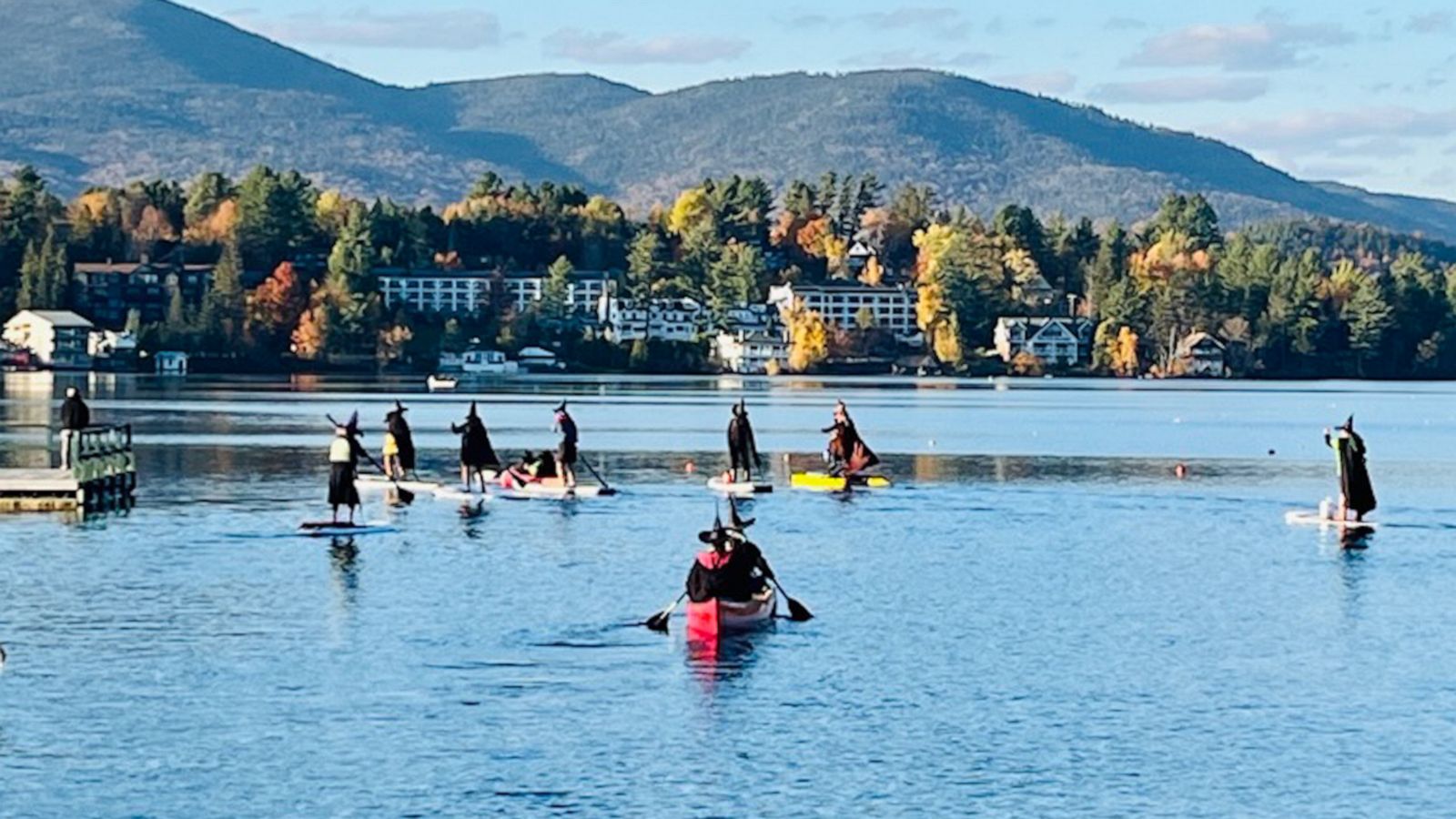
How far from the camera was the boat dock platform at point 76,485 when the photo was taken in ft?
179

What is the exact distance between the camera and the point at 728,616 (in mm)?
35875

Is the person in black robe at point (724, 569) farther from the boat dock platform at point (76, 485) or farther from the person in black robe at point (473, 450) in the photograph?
the person in black robe at point (473, 450)

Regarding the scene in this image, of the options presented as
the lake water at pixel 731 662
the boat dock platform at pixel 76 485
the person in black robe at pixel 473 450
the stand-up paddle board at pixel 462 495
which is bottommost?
the lake water at pixel 731 662

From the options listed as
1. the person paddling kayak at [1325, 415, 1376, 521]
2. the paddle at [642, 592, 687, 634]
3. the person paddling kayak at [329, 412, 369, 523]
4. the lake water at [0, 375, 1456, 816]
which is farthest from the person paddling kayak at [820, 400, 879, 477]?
the paddle at [642, 592, 687, 634]

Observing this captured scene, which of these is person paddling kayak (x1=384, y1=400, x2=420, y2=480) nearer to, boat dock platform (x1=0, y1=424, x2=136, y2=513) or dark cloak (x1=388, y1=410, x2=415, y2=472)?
dark cloak (x1=388, y1=410, x2=415, y2=472)

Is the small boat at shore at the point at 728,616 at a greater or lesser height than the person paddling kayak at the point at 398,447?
lesser

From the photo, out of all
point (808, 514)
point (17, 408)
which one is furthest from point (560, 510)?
point (17, 408)

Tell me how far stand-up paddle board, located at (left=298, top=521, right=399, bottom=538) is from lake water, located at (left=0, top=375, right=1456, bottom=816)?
518mm

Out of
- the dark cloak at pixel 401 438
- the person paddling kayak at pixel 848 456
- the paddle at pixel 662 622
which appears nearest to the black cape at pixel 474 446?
the dark cloak at pixel 401 438

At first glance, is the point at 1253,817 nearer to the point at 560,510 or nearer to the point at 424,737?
the point at 424,737

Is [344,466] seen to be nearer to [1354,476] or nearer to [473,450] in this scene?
[473,450]

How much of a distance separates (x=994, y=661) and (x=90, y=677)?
11.5 metres

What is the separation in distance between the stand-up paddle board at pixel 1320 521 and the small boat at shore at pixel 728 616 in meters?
22.0

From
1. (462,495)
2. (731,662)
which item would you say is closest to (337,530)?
(462,495)
